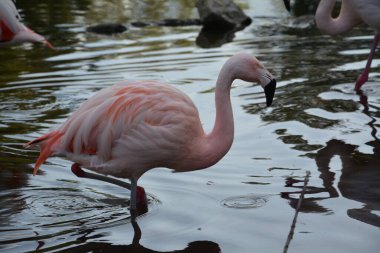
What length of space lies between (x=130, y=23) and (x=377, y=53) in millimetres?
4858

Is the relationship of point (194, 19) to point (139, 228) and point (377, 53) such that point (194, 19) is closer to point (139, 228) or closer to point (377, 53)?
point (377, 53)

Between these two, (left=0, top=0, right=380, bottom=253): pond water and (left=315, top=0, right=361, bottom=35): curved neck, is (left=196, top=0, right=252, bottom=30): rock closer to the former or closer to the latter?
(left=0, top=0, right=380, bottom=253): pond water

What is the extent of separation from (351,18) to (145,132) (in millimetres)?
4181

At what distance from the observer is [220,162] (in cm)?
582

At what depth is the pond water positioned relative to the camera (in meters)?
4.39

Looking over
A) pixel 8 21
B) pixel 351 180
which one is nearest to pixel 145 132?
pixel 351 180

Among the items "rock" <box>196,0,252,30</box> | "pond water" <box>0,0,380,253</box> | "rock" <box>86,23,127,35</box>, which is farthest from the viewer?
"rock" <box>196,0,252,30</box>

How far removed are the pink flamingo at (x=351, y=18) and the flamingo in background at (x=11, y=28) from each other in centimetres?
283

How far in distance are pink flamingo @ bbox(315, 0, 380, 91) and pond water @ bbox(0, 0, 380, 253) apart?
0.30 metres

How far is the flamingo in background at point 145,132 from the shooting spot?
460 centimetres

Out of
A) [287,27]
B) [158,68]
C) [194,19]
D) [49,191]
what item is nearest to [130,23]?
[194,19]

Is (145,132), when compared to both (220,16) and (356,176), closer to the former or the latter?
(356,176)

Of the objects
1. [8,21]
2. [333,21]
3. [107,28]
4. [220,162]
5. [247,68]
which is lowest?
[107,28]

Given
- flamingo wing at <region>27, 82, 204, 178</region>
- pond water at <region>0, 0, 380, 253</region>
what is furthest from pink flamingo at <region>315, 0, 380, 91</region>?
flamingo wing at <region>27, 82, 204, 178</region>
